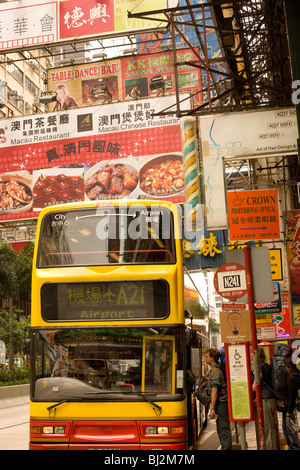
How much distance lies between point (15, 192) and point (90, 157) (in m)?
2.81

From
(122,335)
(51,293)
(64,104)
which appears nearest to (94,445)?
(122,335)

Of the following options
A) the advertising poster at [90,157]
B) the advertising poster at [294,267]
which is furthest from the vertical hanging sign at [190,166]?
the advertising poster at [90,157]

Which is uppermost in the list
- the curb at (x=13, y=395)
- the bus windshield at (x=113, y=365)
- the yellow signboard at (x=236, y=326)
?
the yellow signboard at (x=236, y=326)

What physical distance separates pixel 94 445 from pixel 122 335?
53.2 inches

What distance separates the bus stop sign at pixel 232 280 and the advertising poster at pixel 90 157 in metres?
11.1

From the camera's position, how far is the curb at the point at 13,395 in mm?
23094

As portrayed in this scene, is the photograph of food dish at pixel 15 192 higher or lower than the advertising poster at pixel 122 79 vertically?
lower

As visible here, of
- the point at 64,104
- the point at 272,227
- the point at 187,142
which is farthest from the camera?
the point at 64,104

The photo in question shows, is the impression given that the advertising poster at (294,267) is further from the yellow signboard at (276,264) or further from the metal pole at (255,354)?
the metal pole at (255,354)

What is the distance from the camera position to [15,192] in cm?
2094

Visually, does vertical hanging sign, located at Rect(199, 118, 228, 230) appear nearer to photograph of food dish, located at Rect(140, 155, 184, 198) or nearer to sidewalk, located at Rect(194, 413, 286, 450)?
sidewalk, located at Rect(194, 413, 286, 450)

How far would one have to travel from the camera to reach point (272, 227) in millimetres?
11734

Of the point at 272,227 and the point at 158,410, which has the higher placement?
the point at 272,227

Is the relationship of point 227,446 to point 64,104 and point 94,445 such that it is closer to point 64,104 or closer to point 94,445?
point 94,445
